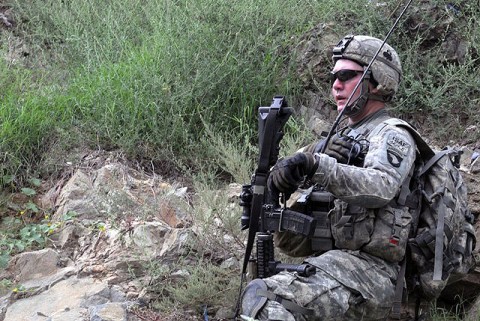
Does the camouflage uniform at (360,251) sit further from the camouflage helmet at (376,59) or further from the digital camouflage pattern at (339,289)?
the camouflage helmet at (376,59)

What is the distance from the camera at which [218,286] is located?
4637mm

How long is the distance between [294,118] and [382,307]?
282cm

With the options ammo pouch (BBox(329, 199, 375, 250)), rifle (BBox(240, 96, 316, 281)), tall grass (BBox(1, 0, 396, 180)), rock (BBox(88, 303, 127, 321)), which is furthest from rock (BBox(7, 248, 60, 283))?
ammo pouch (BBox(329, 199, 375, 250))

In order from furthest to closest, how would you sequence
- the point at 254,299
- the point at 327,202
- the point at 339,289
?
the point at 327,202, the point at 339,289, the point at 254,299

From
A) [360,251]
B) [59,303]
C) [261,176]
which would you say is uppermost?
[261,176]

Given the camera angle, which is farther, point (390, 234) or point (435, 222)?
point (435, 222)

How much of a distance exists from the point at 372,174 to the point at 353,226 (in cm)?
36

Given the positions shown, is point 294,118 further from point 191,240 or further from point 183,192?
point 191,240

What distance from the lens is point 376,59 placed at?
162 inches

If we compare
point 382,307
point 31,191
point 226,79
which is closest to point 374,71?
point 382,307

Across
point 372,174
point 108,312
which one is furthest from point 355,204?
point 108,312

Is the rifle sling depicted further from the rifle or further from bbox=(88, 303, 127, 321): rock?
bbox=(88, 303, 127, 321): rock

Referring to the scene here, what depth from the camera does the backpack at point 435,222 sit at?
3.89m

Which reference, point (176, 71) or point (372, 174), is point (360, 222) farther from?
point (176, 71)
